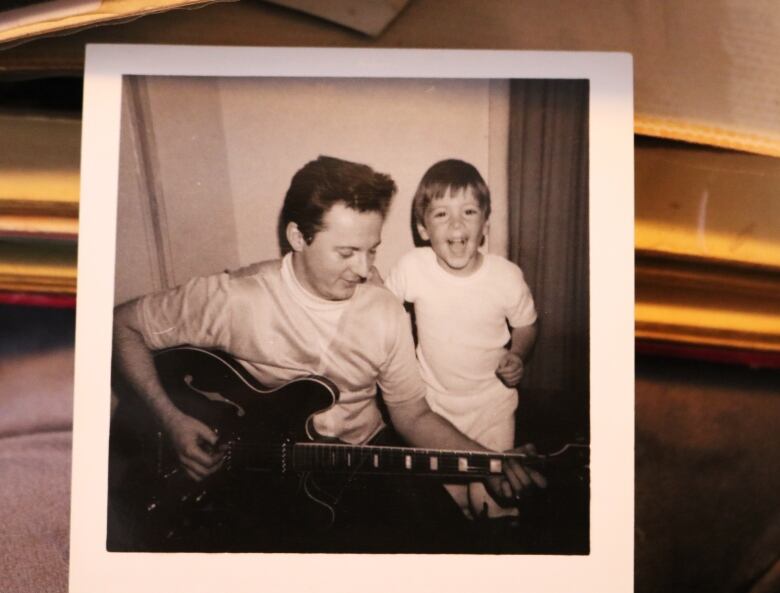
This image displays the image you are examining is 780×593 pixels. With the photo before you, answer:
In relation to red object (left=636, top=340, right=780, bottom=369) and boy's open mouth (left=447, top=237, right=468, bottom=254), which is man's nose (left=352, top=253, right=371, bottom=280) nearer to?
boy's open mouth (left=447, top=237, right=468, bottom=254)

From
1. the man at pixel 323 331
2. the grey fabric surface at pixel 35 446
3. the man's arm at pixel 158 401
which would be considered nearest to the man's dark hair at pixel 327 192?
the man at pixel 323 331

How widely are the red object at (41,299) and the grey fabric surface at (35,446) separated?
0.05ft

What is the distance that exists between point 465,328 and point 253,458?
0.16 metres

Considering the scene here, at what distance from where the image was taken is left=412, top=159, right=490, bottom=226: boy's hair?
1.48ft

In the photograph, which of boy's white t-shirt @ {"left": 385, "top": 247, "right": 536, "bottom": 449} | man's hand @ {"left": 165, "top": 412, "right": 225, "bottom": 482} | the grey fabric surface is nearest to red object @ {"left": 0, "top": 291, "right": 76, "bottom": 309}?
the grey fabric surface

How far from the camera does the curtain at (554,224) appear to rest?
45cm

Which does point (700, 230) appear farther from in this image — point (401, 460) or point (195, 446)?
point (195, 446)

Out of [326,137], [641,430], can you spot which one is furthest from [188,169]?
[641,430]

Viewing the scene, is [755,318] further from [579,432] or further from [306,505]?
[306,505]

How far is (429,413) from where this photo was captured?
1.47 ft

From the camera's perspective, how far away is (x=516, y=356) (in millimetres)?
450

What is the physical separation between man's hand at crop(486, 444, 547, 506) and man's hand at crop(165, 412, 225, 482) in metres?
0.17

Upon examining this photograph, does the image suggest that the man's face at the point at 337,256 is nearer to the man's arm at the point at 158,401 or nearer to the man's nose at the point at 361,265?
the man's nose at the point at 361,265

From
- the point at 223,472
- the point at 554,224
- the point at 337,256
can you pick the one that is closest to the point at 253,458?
the point at 223,472
